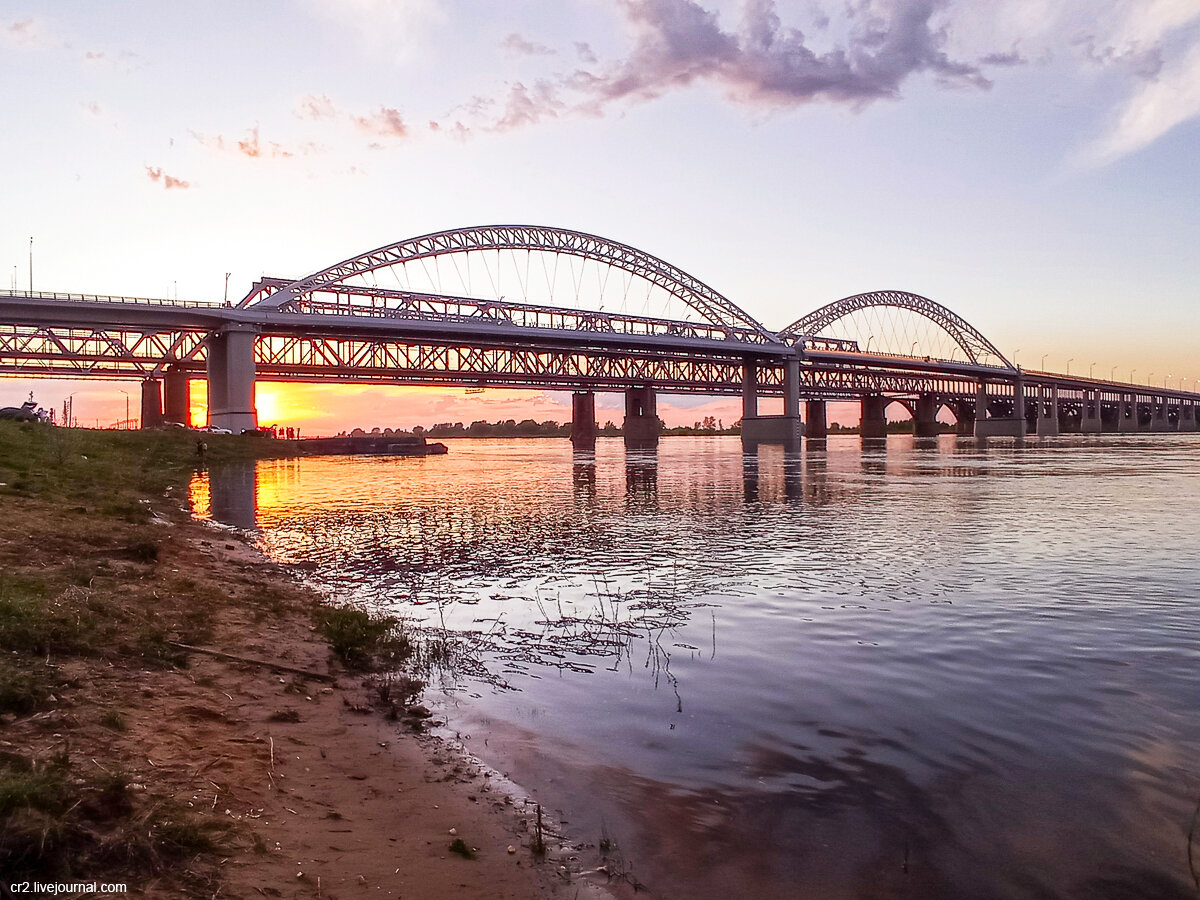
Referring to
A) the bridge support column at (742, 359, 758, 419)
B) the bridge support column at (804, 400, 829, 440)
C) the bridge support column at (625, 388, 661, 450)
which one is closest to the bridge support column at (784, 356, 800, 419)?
the bridge support column at (742, 359, 758, 419)

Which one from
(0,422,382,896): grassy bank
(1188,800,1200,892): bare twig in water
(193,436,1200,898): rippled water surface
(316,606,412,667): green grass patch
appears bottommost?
(1188,800,1200,892): bare twig in water

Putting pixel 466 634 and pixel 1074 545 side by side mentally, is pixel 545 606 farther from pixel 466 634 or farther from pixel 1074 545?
pixel 1074 545

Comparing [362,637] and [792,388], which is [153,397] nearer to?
[792,388]

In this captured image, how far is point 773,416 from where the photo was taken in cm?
13325

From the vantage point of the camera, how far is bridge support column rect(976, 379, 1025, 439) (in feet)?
618

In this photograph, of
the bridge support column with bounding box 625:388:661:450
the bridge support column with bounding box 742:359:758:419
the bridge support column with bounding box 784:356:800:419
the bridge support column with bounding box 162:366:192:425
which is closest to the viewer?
the bridge support column with bounding box 162:366:192:425

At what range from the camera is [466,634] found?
422 inches

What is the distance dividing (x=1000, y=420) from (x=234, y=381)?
18142 cm

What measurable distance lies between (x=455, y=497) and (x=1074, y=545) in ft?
78.1

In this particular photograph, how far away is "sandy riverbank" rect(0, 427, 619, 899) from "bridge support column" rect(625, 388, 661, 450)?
131366 millimetres

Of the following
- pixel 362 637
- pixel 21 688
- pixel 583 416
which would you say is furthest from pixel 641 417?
pixel 21 688

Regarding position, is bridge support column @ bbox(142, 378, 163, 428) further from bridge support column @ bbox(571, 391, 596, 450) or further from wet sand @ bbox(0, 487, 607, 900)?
wet sand @ bbox(0, 487, 607, 900)

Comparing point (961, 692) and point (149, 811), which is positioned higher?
point (149, 811)

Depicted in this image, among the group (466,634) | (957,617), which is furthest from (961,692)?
(466,634)
